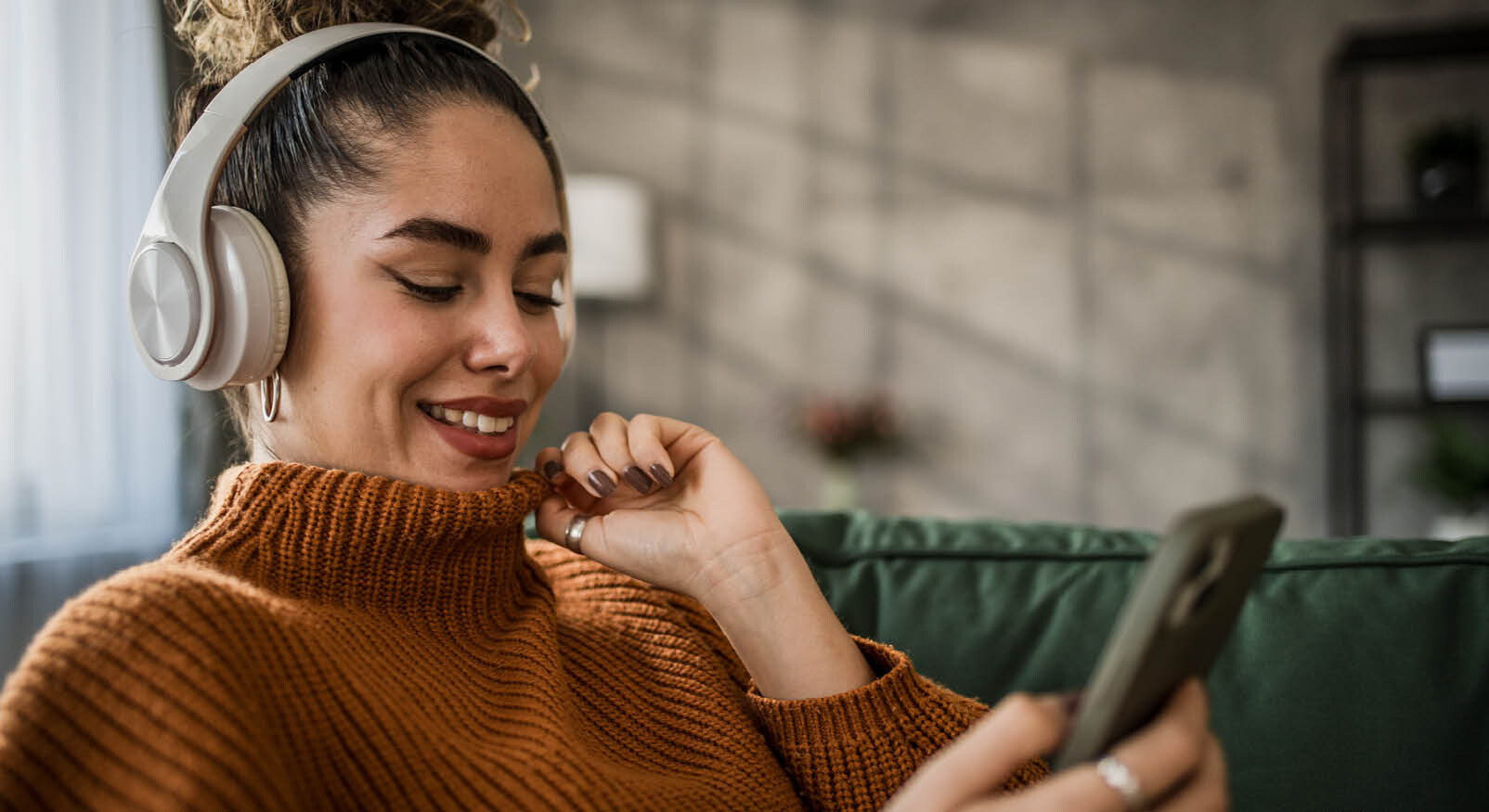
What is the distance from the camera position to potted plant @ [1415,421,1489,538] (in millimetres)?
3117

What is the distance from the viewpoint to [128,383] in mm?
2445

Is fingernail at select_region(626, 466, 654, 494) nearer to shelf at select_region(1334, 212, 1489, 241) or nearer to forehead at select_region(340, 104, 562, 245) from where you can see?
forehead at select_region(340, 104, 562, 245)

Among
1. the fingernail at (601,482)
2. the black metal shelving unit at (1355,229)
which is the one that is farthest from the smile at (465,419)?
the black metal shelving unit at (1355,229)

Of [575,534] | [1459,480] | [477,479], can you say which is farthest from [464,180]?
[1459,480]

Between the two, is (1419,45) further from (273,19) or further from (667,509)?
(273,19)

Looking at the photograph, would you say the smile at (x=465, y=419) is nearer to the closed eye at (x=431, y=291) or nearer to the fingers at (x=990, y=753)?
the closed eye at (x=431, y=291)

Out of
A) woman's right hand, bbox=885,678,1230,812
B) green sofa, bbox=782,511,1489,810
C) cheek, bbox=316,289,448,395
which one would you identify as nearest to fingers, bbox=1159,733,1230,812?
woman's right hand, bbox=885,678,1230,812

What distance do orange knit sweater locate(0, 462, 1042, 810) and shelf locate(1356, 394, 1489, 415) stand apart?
3.00m

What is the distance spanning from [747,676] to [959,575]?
308mm

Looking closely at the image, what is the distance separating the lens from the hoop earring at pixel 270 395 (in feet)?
2.89

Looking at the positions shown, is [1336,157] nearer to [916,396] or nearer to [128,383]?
[916,396]

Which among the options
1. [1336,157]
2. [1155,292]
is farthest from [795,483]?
[1336,157]

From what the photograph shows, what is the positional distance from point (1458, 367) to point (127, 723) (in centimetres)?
377

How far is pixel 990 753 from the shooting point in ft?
1.87
